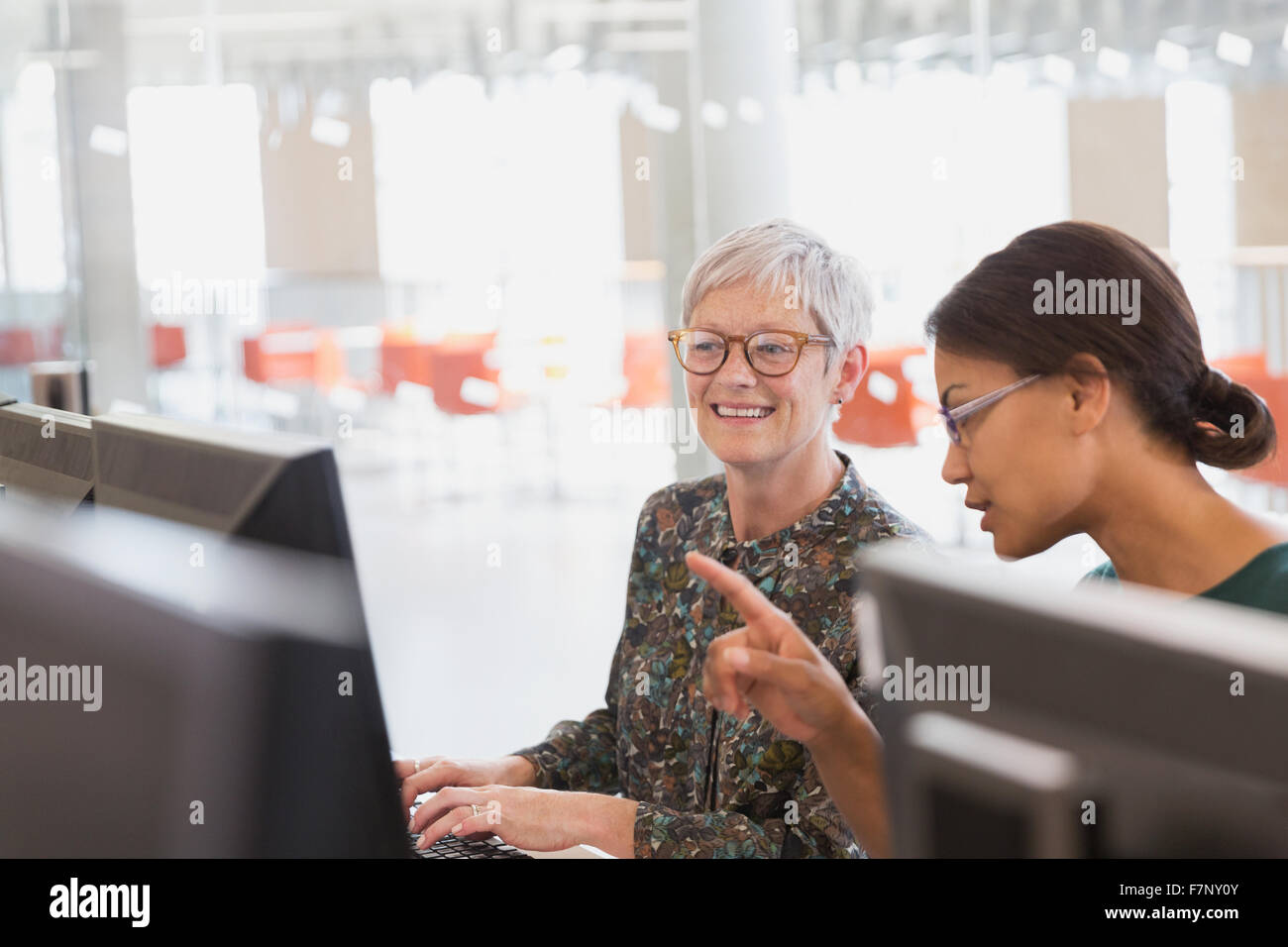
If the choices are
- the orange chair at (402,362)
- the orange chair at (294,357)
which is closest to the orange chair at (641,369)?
the orange chair at (402,362)

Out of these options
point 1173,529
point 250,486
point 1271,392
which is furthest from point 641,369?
point 250,486

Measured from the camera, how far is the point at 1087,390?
4.01ft

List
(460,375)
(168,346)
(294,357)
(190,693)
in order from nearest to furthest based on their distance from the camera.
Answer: (190,693), (460,375), (294,357), (168,346)

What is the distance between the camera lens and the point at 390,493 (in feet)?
21.8

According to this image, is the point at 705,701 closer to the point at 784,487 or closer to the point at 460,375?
the point at 784,487

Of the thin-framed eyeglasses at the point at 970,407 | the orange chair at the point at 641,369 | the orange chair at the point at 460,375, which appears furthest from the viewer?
the orange chair at the point at 460,375

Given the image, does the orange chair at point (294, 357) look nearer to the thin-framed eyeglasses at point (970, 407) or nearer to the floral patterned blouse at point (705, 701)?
the floral patterned blouse at point (705, 701)

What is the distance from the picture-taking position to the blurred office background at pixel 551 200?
444cm

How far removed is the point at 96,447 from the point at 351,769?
32 centimetres

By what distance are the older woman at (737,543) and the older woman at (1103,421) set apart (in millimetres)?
233

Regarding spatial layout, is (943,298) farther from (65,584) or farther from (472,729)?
(472,729)

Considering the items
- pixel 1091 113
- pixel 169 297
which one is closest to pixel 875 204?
pixel 1091 113

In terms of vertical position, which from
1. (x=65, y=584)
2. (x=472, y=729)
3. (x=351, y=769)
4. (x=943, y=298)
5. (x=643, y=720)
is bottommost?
(x=472, y=729)

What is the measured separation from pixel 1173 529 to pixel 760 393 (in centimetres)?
52
